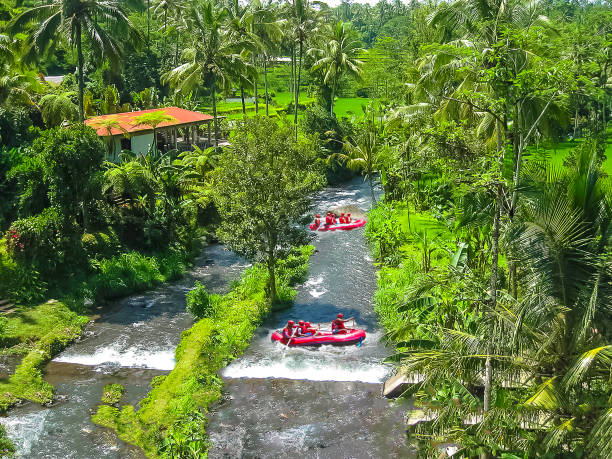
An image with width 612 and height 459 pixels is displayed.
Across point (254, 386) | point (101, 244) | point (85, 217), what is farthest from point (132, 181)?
point (254, 386)

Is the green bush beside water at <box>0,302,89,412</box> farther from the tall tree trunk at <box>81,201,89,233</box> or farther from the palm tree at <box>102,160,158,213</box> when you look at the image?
the palm tree at <box>102,160,158,213</box>

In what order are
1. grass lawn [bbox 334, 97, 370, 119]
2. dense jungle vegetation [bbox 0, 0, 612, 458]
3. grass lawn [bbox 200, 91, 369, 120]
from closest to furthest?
1. dense jungle vegetation [bbox 0, 0, 612, 458]
2. grass lawn [bbox 200, 91, 369, 120]
3. grass lawn [bbox 334, 97, 370, 119]

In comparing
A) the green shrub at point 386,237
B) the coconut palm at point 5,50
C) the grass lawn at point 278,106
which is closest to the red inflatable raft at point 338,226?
the green shrub at point 386,237

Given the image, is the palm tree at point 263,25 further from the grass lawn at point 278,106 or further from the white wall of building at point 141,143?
the grass lawn at point 278,106

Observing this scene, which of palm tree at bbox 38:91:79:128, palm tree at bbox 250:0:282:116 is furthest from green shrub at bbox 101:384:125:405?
palm tree at bbox 250:0:282:116

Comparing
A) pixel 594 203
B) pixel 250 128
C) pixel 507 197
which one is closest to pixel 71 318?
pixel 250 128

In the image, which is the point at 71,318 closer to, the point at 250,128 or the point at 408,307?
the point at 250,128
